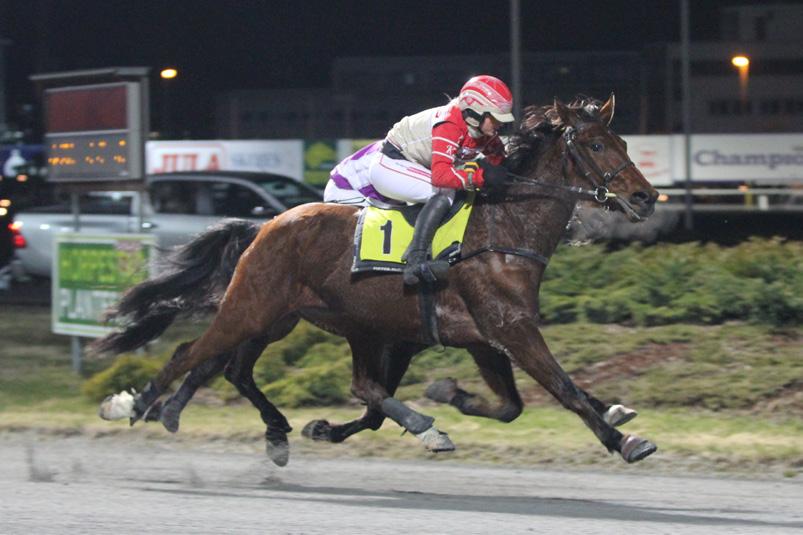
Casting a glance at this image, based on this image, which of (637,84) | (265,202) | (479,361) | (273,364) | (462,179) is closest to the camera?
(462,179)

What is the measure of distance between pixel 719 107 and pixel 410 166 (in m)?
15.7

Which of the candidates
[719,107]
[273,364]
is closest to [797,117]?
[719,107]

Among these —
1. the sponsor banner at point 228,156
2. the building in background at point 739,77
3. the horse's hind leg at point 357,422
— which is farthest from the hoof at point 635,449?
the sponsor banner at point 228,156

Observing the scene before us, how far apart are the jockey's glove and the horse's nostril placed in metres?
0.73

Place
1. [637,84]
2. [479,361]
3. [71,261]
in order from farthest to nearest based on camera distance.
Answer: [637,84], [71,261], [479,361]

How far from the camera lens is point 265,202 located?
16703mm

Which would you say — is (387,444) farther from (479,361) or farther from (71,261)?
(71,261)

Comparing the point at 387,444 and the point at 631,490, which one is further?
the point at 387,444

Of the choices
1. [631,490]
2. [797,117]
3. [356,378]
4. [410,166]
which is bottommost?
[631,490]

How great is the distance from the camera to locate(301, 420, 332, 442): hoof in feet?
28.2

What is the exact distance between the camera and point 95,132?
13.0 m

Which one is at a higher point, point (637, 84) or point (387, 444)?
point (637, 84)

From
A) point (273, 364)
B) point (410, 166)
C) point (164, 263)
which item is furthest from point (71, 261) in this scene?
point (410, 166)

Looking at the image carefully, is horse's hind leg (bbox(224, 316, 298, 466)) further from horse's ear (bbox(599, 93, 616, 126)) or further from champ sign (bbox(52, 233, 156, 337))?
champ sign (bbox(52, 233, 156, 337))
